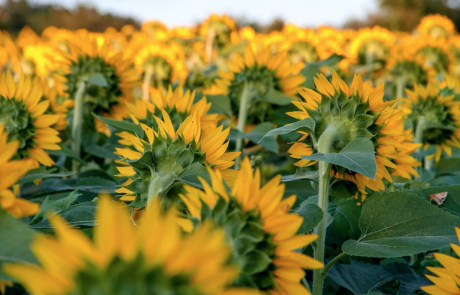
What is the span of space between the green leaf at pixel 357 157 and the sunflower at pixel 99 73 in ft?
3.41

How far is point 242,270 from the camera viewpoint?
584mm

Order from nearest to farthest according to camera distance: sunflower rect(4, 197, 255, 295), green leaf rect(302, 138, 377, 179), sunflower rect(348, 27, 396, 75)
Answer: sunflower rect(4, 197, 255, 295) → green leaf rect(302, 138, 377, 179) → sunflower rect(348, 27, 396, 75)

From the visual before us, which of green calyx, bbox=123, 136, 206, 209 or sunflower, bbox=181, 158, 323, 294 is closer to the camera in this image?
sunflower, bbox=181, 158, 323, 294

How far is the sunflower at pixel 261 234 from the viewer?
1.91 ft

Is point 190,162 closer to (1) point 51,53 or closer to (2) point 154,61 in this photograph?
(2) point 154,61

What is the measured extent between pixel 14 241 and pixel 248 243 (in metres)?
0.30

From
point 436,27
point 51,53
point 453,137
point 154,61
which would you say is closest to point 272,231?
point 453,137

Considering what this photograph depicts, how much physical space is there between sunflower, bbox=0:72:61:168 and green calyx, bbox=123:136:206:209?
0.45 metres

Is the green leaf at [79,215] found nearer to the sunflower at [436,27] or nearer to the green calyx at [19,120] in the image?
the green calyx at [19,120]

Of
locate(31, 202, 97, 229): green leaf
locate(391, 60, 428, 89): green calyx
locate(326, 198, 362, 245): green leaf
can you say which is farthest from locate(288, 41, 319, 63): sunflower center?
locate(31, 202, 97, 229): green leaf

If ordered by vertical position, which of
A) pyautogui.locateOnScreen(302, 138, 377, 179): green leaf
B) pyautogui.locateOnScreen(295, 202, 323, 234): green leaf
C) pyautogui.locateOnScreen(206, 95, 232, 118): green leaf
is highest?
pyautogui.locateOnScreen(302, 138, 377, 179): green leaf

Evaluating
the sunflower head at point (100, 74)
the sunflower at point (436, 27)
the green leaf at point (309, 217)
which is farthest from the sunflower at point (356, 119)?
the sunflower at point (436, 27)

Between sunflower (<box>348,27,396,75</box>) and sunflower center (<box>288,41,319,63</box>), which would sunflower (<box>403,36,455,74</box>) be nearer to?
sunflower (<box>348,27,396,75</box>)

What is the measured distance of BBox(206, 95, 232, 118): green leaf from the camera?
153 centimetres
